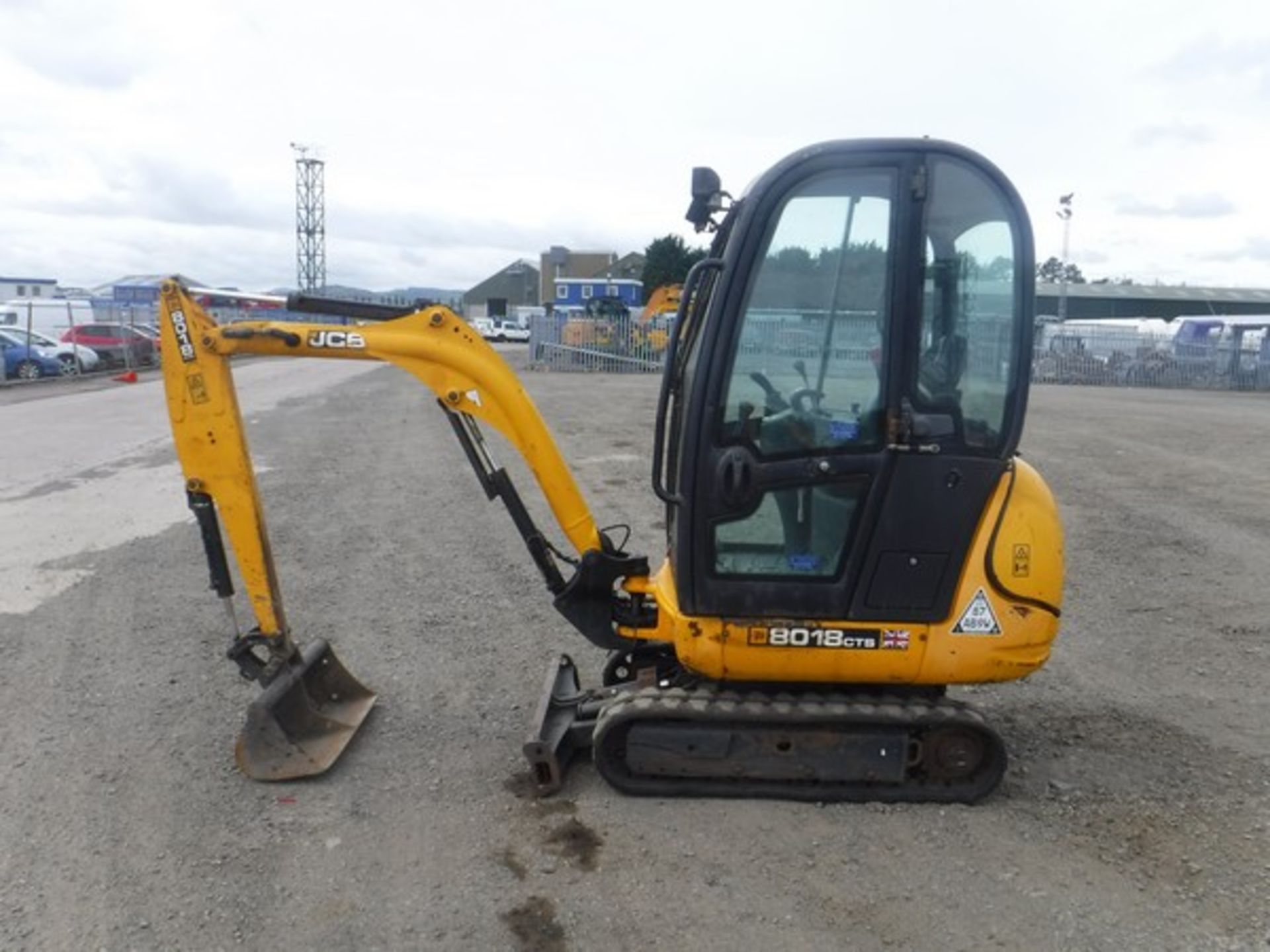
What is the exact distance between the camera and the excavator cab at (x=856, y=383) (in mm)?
3830

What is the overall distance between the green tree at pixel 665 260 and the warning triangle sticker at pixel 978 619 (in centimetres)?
5467

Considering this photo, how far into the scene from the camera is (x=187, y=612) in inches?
253

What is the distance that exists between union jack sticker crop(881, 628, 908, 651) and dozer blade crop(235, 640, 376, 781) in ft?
7.68

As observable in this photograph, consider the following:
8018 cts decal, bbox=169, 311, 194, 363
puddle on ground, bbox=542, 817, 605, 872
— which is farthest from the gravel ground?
8018 cts decal, bbox=169, 311, 194, 363

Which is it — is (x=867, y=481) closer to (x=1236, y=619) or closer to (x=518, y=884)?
(x=518, y=884)

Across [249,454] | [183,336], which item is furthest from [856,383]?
[183,336]

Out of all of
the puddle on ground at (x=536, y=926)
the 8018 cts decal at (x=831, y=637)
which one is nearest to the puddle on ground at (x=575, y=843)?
the puddle on ground at (x=536, y=926)

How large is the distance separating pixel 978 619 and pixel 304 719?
2.91m

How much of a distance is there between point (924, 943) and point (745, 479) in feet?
5.46

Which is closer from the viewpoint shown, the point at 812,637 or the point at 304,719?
the point at 812,637

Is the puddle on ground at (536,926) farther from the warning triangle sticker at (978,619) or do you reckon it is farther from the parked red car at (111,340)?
the parked red car at (111,340)

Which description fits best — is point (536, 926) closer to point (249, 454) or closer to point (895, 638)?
point (895, 638)

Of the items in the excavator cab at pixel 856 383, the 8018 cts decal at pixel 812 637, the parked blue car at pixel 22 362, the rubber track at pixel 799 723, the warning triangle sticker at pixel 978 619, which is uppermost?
the excavator cab at pixel 856 383

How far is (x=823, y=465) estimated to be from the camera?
389 centimetres
